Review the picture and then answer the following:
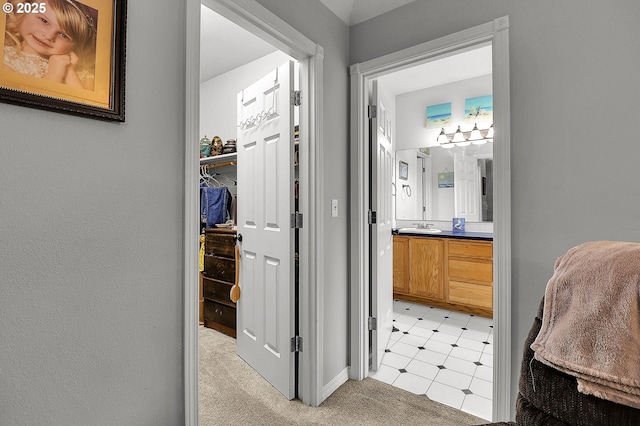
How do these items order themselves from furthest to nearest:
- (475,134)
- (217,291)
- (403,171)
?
(403,171)
(475,134)
(217,291)

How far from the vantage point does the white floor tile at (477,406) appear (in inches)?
75.6

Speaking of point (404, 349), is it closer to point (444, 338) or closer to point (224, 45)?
point (444, 338)

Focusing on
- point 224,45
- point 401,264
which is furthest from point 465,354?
point 224,45

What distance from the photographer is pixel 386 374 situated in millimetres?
2369

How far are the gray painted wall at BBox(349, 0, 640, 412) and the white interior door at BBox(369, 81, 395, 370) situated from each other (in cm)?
84

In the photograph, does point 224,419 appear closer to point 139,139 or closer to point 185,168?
point 185,168

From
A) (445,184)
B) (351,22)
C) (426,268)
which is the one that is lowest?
(426,268)

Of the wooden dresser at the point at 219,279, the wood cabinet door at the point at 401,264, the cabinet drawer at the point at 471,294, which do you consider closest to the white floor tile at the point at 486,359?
the cabinet drawer at the point at 471,294

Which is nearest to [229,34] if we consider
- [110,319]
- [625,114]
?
[110,319]

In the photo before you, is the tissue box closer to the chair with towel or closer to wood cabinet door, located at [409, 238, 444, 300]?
wood cabinet door, located at [409, 238, 444, 300]

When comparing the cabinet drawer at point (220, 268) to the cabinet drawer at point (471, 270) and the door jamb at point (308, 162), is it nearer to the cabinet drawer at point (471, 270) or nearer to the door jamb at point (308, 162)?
the door jamb at point (308, 162)

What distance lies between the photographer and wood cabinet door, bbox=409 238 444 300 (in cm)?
372

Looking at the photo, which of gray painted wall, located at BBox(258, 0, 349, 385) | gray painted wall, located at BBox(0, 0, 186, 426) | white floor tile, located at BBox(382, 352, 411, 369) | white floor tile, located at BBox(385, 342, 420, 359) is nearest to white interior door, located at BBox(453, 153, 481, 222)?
white floor tile, located at BBox(385, 342, 420, 359)

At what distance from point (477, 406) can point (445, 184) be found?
2.82 meters
